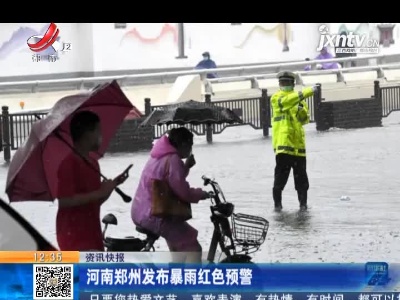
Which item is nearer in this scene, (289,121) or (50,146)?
(50,146)

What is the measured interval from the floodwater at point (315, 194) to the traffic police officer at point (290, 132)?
43 mm

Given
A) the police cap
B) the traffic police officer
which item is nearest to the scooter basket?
the traffic police officer

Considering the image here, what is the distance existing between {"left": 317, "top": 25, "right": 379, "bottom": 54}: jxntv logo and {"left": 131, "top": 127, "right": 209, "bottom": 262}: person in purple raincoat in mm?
854

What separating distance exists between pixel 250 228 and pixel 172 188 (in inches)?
18.2

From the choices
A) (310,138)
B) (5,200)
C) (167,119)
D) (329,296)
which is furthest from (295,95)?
(5,200)

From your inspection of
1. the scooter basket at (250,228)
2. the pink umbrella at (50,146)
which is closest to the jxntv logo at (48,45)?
the pink umbrella at (50,146)

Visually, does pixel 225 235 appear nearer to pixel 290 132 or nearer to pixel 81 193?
pixel 290 132

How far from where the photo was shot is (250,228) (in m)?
5.76

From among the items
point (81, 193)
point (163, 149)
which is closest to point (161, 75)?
point (163, 149)

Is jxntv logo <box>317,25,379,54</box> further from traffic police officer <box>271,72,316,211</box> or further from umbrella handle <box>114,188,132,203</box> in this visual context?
umbrella handle <box>114,188,132,203</box>

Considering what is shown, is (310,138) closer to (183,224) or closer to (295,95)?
(295,95)

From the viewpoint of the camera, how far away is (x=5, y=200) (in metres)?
5.70

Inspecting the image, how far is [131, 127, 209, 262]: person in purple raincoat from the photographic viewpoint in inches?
222

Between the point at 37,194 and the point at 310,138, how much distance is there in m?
1.44
